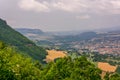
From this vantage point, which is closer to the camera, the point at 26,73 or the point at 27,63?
the point at 26,73

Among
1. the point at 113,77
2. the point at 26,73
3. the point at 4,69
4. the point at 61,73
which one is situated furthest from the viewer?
the point at 113,77

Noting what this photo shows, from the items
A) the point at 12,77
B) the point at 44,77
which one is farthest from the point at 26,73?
the point at 12,77

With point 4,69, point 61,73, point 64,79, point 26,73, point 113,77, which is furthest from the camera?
point 113,77

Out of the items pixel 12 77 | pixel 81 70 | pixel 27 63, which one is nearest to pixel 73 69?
pixel 81 70

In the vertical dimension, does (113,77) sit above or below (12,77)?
below

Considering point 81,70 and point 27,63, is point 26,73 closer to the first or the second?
point 27,63

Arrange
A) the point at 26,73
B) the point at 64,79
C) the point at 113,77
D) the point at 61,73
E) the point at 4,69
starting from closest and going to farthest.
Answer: the point at 4,69
the point at 26,73
the point at 64,79
the point at 61,73
the point at 113,77

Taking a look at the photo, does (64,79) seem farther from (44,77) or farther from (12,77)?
(12,77)

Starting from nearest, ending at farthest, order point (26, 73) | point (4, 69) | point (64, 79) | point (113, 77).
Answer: point (4, 69) → point (26, 73) → point (64, 79) → point (113, 77)

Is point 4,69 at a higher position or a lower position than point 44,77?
higher
